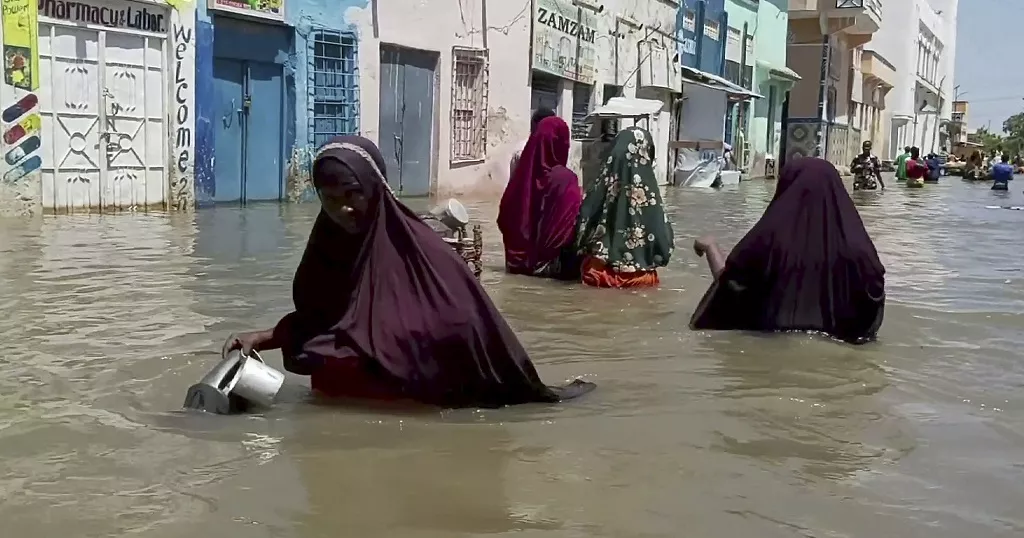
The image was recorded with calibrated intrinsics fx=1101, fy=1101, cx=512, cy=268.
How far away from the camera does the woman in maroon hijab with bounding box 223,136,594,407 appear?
3488mm

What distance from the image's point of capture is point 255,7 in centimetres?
1255

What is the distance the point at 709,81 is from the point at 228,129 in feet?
52.6

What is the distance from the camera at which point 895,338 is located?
19.1ft

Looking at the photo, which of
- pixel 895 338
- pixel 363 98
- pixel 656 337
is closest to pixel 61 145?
pixel 363 98

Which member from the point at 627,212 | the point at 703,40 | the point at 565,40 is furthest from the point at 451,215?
the point at 703,40

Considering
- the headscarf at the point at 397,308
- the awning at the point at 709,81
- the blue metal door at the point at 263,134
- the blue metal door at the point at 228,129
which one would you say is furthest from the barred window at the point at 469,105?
the headscarf at the point at 397,308

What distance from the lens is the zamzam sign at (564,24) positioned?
1816cm

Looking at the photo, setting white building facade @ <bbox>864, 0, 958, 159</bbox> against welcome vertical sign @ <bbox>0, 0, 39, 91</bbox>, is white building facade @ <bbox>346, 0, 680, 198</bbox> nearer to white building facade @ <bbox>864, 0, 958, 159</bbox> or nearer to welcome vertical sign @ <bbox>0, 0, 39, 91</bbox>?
welcome vertical sign @ <bbox>0, 0, 39, 91</bbox>

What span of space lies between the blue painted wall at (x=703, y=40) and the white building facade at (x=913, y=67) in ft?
68.1

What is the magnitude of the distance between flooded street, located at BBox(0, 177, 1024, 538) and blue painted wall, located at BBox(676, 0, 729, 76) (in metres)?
20.0

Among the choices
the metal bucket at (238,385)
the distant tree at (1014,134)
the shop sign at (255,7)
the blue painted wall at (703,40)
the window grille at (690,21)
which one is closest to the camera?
the metal bucket at (238,385)

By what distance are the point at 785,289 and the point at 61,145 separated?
25.6 ft

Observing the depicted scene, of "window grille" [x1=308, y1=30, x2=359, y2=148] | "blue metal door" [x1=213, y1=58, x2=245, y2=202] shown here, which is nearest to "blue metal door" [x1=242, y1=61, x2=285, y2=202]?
"blue metal door" [x1=213, y1=58, x2=245, y2=202]

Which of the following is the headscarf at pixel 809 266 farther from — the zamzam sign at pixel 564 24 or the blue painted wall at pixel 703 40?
the blue painted wall at pixel 703 40
